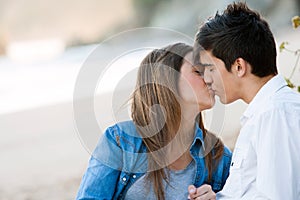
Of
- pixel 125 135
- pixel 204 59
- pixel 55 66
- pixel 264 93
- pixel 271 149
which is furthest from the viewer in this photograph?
pixel 55 66

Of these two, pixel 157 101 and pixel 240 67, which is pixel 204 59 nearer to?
pixel 240 67

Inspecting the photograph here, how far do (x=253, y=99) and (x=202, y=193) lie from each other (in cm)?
30

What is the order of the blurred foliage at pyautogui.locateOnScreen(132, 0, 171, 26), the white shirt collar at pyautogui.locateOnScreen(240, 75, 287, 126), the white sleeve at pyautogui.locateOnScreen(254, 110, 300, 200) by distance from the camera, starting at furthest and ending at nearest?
the blurred foliage at pyautogui.locateOnScreen(132, 0, 171, 26)
the white shirt collar at pyautogui.locateOnScreen(240, 75, 287, 126)
the white sleeve at pyautogui.locateOnScreen(254, 110, 300, 200)

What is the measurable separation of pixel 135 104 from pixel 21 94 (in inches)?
195

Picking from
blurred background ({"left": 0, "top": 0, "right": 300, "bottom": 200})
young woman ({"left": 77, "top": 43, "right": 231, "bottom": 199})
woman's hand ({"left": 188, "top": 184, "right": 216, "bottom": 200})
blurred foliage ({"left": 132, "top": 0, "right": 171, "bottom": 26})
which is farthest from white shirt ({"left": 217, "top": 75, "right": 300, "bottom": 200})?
blurred foliage ({"left": 132, "top": 0, "right": 171, "bottom": 26})

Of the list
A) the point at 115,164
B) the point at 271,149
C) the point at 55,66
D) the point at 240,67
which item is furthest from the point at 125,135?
the point at 55,66

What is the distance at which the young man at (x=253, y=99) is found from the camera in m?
1.41

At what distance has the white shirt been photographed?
4.60 feet

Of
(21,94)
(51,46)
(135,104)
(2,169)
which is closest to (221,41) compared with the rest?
(135,104)

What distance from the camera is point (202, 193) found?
5.48 feet

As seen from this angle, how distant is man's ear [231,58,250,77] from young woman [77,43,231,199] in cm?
12

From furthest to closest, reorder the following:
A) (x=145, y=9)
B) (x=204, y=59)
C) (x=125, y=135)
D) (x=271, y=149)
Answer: (x=145, y=9) → (x=125, y=135) → (x=204, y=59) → (x=271, y=149)

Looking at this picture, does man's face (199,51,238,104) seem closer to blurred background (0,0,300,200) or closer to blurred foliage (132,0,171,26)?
blurred background (0,0,300,200)

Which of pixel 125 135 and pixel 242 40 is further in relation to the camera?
pixel 125 135
